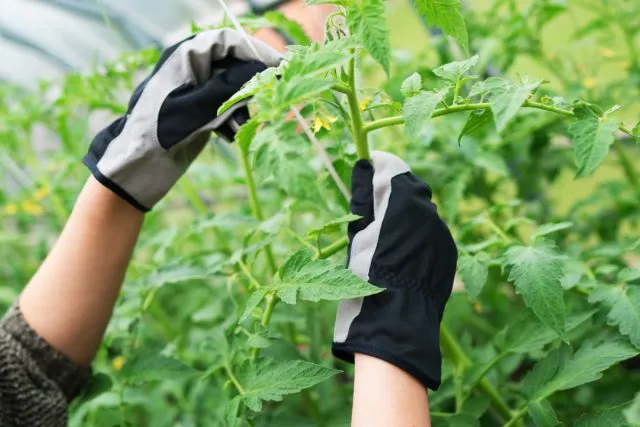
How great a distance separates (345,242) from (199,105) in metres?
0.26

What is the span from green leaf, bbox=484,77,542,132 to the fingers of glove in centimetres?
35

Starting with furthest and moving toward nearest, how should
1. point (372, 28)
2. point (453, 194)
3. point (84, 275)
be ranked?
point (453, 194)
point (84, 275)
point (372, 28)

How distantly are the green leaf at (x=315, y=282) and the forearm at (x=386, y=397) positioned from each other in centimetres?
8

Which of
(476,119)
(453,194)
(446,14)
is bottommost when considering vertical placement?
(453,194)

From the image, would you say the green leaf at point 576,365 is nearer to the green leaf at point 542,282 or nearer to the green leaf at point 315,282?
the green leaf at point 542,282

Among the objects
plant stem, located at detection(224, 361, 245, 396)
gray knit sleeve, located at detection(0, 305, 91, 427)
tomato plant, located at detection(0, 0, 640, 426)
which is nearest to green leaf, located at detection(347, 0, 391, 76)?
tomato plant, located at detection(0, 0, 640, 426)

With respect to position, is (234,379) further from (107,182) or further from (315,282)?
(107,182)

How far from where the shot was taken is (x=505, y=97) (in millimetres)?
600

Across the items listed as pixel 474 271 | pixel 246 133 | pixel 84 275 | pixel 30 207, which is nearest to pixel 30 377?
pixel 84 275

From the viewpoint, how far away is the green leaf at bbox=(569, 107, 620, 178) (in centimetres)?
64

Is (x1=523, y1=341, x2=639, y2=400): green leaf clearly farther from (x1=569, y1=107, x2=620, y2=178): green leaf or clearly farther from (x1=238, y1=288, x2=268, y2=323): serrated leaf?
(x1=238, y1=288, x2=268, y2=323): serrated leaf

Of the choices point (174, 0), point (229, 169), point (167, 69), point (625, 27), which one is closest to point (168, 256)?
point (229, 169)

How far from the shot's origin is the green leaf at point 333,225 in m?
0.72

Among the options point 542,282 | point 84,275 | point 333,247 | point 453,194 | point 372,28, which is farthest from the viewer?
point 453,194
